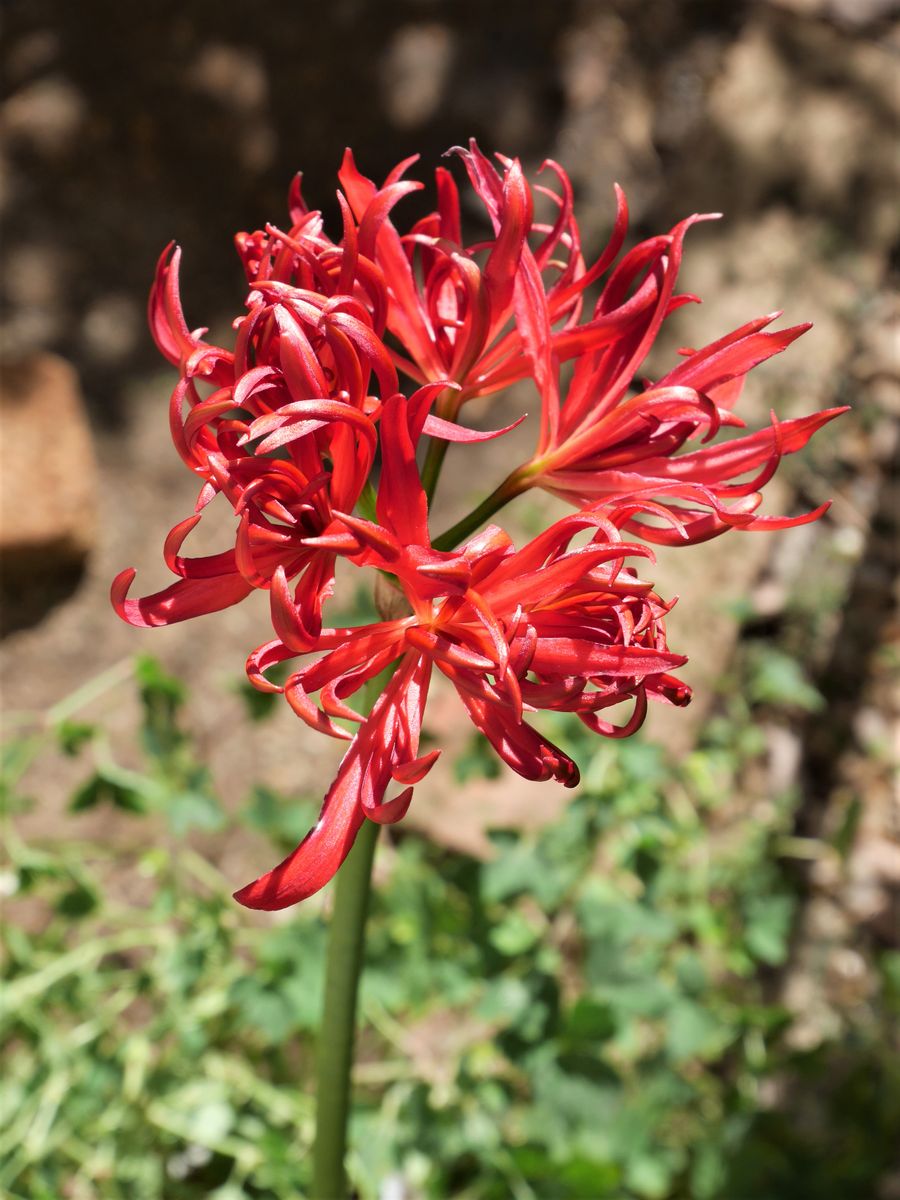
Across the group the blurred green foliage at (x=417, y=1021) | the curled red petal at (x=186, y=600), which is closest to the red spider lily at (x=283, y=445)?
the curled red petal at (x=186, y=600)

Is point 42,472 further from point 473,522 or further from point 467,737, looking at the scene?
point 473,522

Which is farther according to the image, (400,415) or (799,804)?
(799,804)

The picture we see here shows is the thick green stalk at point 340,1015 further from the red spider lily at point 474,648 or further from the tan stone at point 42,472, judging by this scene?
the tan stone at point 42,472

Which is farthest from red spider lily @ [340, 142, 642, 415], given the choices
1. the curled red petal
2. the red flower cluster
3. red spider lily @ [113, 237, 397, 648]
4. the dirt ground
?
the dirt ground

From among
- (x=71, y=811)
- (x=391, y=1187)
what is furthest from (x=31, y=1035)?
(x=391, y=1187)

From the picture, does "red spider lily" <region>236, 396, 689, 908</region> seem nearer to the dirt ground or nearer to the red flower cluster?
the red flower cluster

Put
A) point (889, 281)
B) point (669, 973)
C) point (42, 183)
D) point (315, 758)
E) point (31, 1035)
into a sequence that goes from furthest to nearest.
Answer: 1. point (889, 281)
2. point (42, 183)
3. point (315, 758)
4. point (669, 973)
5. point (31, 1035)

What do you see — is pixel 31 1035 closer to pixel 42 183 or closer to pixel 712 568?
pixel 712 568
